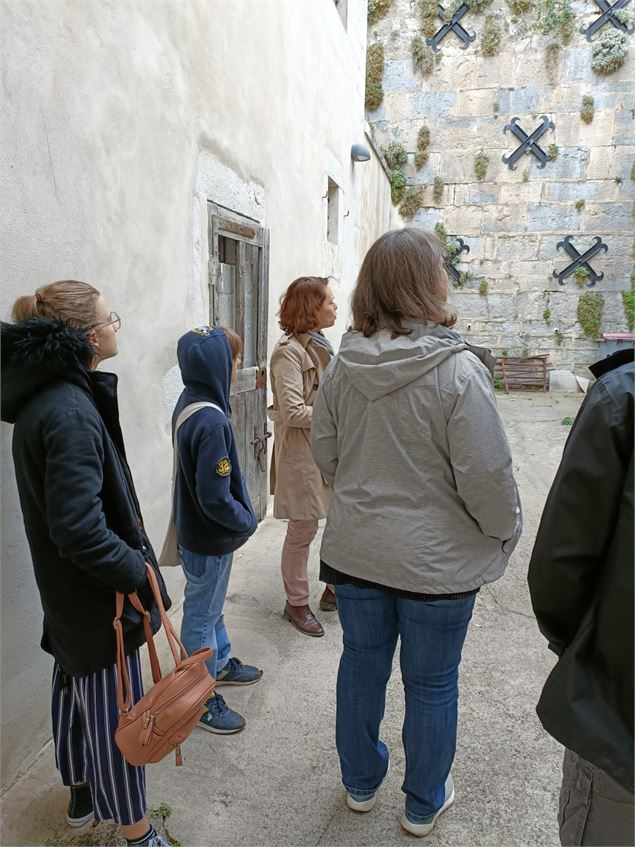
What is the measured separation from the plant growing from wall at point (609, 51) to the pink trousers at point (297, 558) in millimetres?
11276

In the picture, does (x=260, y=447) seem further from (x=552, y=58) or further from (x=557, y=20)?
(x=557, y=20)

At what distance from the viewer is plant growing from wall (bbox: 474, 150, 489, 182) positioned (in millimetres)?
11453

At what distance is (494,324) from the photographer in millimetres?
12094

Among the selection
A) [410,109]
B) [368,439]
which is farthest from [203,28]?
[410,109]

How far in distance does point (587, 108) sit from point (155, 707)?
12.4m

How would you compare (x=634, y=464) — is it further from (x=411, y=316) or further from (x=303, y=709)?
(x=303, y=709)

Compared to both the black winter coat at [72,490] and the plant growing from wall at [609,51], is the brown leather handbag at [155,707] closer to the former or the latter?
the black winter coat at [72,490]

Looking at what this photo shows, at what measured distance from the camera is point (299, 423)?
2.91 metres

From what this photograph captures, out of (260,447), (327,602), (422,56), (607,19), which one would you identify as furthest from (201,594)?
(607,19)

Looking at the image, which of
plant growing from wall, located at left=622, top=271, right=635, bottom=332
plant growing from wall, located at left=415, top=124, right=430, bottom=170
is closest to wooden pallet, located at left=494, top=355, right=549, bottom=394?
plant growing from wall, located at left=622, top=271, right=635, bottom=332

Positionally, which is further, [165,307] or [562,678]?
[165,307]

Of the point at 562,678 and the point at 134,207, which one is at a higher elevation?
the point at 134,207

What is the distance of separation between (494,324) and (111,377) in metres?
11.3

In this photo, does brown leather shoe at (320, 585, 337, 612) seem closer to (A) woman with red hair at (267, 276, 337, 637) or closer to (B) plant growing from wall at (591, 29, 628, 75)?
(A) woman with red hair at (267, 276, 337, 637)
